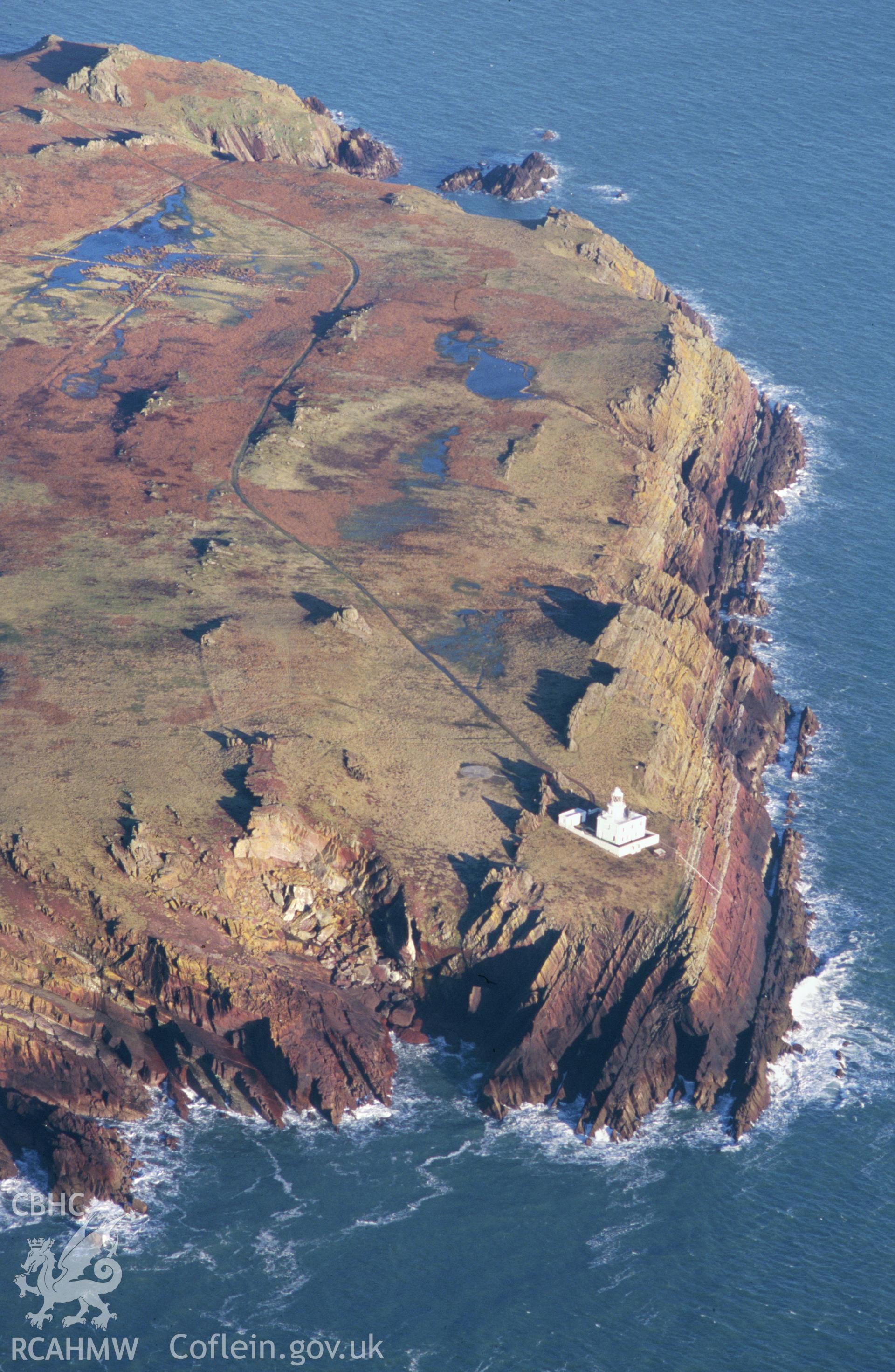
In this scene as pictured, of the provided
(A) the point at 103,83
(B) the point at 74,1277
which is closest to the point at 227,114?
(A) the point at 103,83

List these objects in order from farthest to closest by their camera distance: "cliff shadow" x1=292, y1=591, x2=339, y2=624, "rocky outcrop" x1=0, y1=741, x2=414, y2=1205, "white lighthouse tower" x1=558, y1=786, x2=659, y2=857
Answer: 1. "cliff shadow" x1=292, y1=591, x2=339, y2=624
2. "white lighthouse tower" x1=558, y1=786, x2=659, y2=857
3. "rocky outcrop" x1=0, y1=741, x2=414, y2=1205

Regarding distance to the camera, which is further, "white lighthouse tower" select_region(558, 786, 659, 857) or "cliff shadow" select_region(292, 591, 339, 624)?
"cliff shadow" select_region(292, 591, 339, 624)

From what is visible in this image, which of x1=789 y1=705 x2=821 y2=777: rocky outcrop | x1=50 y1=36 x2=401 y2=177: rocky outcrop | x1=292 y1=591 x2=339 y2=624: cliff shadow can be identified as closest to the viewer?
x1=292 y1=591 x2=339 y2=624: cliff shadow

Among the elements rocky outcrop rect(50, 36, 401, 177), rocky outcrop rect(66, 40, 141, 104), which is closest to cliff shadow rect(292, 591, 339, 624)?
rocky outcrop rect(50, 36, 401, 177)

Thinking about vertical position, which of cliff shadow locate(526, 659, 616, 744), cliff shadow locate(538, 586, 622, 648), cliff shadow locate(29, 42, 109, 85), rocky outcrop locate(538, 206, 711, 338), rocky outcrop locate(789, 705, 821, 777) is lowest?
rocky outcrop locate(789, 705, 821, 777)

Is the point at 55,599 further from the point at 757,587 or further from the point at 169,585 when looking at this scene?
the point at 757,587

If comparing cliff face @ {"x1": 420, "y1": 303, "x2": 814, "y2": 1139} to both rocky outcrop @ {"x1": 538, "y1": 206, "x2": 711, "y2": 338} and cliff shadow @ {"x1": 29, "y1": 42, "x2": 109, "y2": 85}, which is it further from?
cliff shadow @ {"x1": 29, "y1": 42, "x2": 109, "y2": 85}

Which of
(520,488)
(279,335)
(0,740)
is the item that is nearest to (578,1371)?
(0,740)

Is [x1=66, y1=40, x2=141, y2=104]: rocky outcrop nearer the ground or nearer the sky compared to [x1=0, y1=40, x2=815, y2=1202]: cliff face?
nearer the sky
